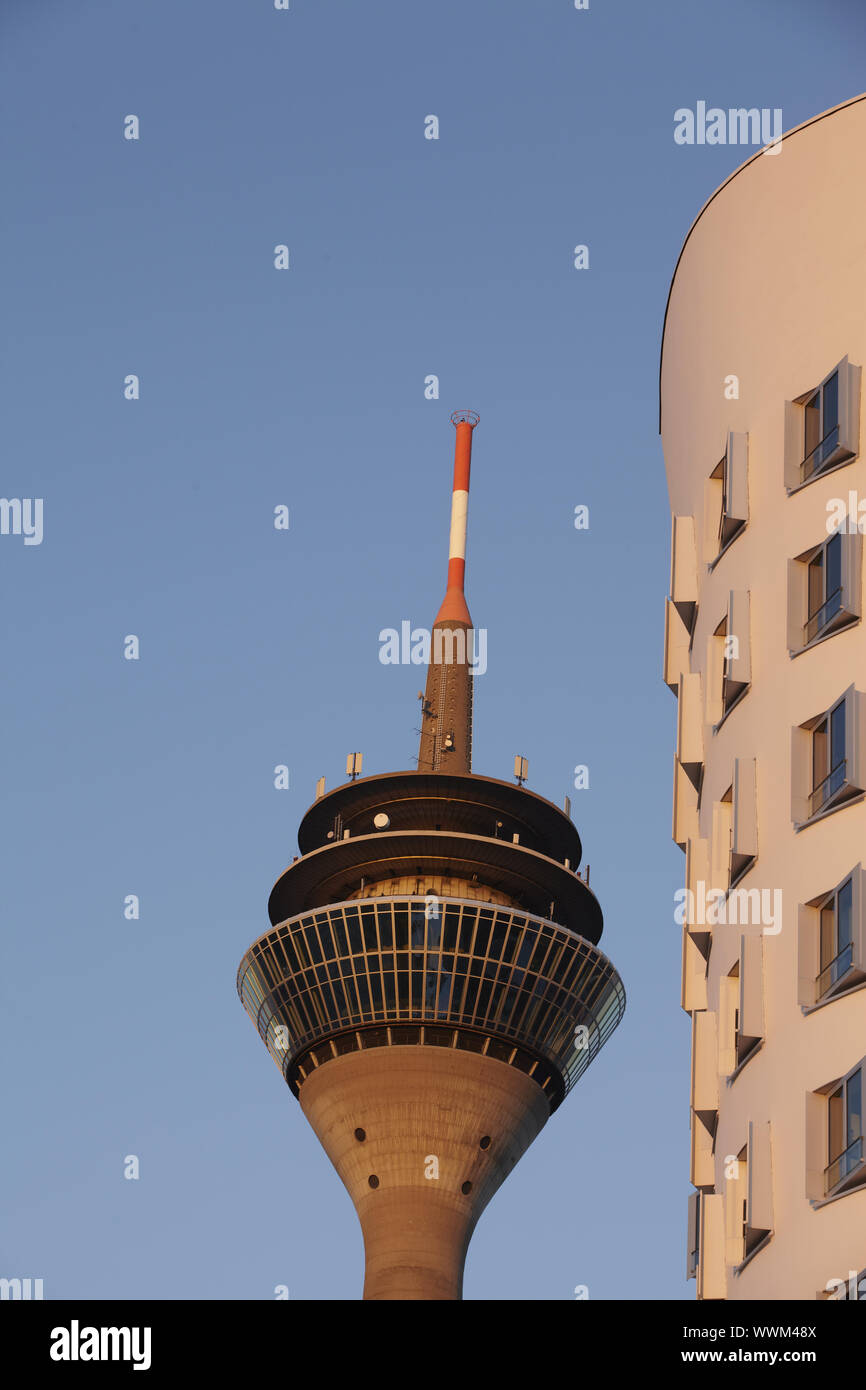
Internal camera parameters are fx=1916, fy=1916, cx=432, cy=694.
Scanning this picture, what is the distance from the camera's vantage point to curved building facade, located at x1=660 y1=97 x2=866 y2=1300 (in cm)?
2984

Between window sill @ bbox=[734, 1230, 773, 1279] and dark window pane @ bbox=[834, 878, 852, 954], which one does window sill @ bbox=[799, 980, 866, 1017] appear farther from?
window sill @ bbox=[734, 1230, 773, 1279]

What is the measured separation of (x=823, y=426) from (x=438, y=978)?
90972 millimetres

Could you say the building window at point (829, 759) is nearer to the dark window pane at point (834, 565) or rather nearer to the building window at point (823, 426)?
the dark window pane at point (834, 565)

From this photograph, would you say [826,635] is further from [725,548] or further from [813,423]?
[725,548]

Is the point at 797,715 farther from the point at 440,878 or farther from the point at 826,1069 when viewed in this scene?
the point at 440,878

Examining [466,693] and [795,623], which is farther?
[466,693]

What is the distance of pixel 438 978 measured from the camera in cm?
12262

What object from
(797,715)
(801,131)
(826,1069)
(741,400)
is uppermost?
(801,131)

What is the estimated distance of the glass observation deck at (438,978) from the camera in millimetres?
121938

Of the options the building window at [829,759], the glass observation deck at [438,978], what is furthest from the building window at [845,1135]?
the glass observation deck at [438,978]

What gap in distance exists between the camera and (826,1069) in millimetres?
29703

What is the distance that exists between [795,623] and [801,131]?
1081 centimetres

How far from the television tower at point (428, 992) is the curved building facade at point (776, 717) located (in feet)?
267
